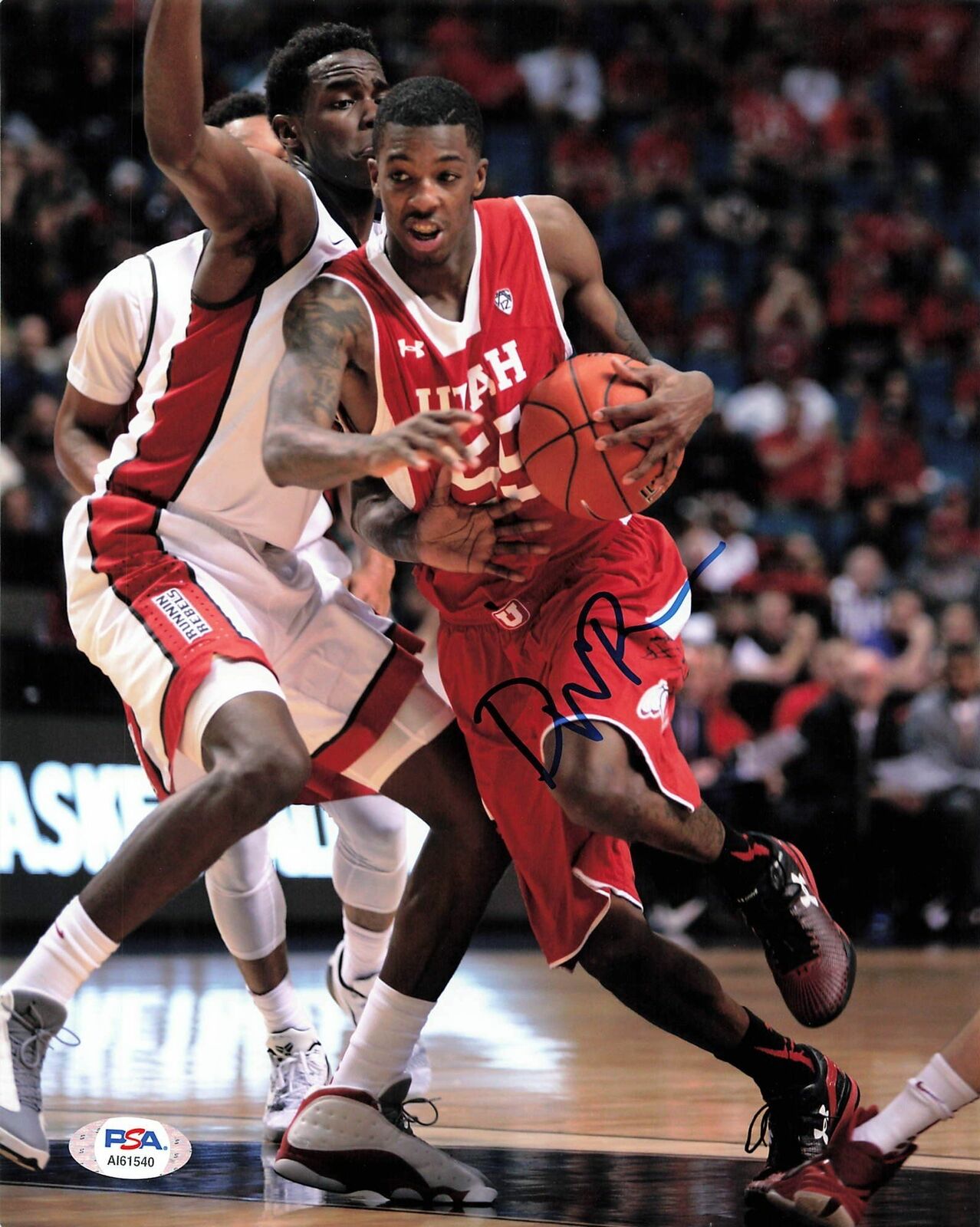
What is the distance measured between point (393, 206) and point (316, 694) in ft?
3.68

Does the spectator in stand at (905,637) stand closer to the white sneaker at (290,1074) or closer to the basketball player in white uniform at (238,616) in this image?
the white sneaker at (290,1074)

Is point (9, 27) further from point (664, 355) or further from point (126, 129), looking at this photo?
point (664, 355)

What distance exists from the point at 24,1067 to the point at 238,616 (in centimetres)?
101

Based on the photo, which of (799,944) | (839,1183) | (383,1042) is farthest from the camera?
(383,1042)

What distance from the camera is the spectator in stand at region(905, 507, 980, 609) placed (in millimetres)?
10594

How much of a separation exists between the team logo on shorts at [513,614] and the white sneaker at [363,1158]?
1.04 m

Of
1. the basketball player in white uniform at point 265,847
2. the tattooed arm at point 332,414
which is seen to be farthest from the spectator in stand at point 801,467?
the tattooed arm at point 332,414

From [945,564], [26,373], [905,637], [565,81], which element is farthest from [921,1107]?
[565,81]

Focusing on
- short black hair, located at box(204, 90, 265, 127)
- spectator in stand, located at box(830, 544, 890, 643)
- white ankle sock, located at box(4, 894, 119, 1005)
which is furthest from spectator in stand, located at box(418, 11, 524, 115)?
white ankle sock, located at box(4, 894, 119, 1005)

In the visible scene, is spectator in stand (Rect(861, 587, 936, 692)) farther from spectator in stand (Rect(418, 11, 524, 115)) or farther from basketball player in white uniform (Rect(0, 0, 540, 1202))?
basketball player in white uniform (Rect(0, 0, 540, 1202))

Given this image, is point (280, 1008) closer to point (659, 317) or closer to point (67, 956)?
point (67, 956)

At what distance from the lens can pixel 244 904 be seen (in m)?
4.37

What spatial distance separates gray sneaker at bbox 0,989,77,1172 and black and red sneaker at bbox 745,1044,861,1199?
136cm

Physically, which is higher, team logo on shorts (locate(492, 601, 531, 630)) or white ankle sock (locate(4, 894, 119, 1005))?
team logo on shorts (locate(492, 601, 531, 630))
